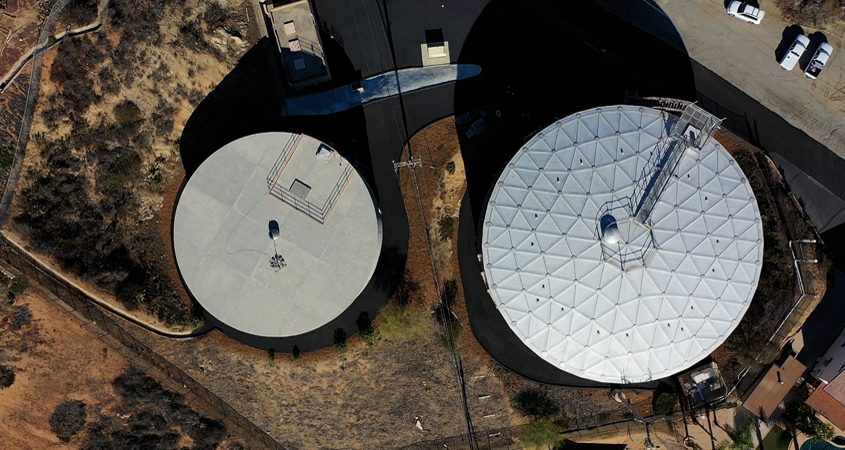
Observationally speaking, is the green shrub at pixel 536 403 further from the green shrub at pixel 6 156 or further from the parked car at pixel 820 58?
the green shrub at pixel 6 156

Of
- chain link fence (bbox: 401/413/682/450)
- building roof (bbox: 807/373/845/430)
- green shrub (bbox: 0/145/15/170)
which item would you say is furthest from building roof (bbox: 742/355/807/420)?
green shrub (bbox: 0/145/15/170)

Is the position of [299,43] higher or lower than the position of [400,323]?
higher

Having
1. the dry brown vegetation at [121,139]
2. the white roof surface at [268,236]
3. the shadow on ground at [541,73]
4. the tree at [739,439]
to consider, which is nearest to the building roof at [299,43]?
the dry brown vegetation at [121,139]

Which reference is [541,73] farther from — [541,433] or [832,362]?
[832,362]

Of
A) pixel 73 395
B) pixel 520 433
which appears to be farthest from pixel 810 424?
pixel 73 395

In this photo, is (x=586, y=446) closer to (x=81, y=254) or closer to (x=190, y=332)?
(x=190, y=332)
